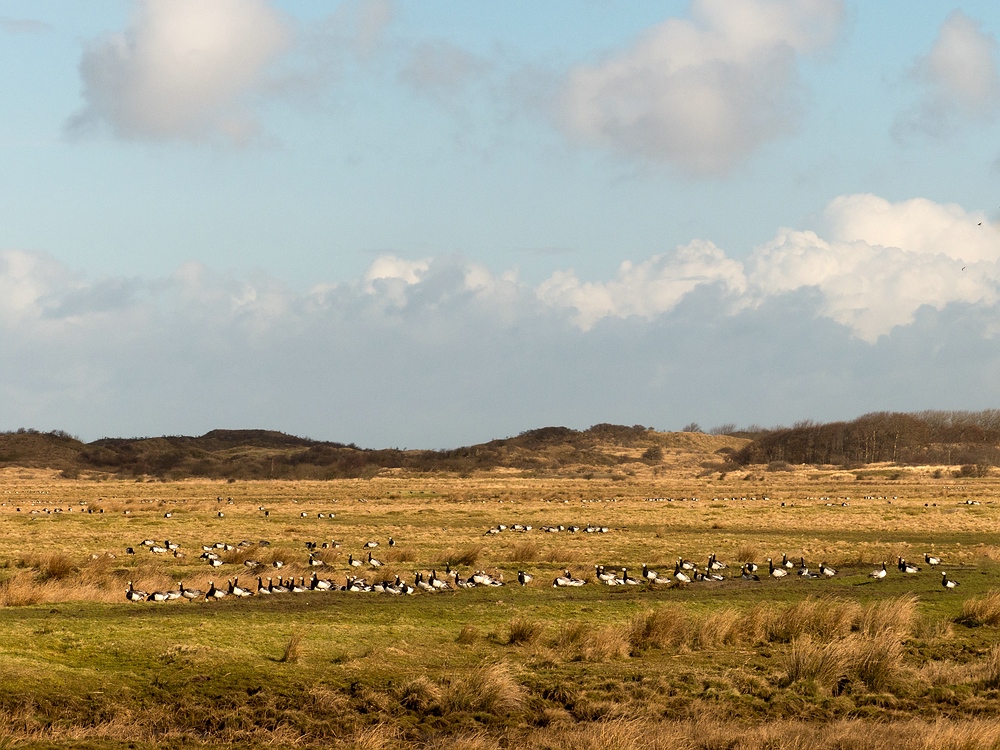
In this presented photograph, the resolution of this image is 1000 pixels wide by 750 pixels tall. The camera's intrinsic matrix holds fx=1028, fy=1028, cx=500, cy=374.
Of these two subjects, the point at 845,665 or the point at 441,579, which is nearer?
the point at 845,665

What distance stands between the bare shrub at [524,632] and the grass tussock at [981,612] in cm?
821

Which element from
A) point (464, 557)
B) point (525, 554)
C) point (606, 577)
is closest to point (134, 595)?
point (464, 557)

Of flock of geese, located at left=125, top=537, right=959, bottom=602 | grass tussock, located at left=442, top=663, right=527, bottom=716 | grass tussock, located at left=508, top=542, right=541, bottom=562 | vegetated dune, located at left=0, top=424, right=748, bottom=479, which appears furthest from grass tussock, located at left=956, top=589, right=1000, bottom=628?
vegetated dune, located at left=0, top=424, right=748, bottom=479

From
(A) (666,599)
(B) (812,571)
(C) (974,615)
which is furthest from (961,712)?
(B) (812,571)

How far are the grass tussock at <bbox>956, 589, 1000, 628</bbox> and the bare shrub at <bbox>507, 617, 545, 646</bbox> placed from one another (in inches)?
323

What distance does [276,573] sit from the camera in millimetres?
24578

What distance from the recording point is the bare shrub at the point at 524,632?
16.5 m

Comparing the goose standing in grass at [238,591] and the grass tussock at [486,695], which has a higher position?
the goose standing in grass at [238,591]

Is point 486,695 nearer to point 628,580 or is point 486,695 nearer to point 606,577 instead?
point 628,580

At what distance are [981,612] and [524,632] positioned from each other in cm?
880

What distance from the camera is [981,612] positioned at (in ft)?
62.3

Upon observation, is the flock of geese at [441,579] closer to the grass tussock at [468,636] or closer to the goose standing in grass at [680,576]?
the goose standing in grass at [680,576]

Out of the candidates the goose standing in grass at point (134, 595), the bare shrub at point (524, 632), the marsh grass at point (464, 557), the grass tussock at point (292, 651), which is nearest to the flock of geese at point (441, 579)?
the goose standing in grass at point (134, 595)

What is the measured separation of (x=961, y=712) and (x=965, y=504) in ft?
142
